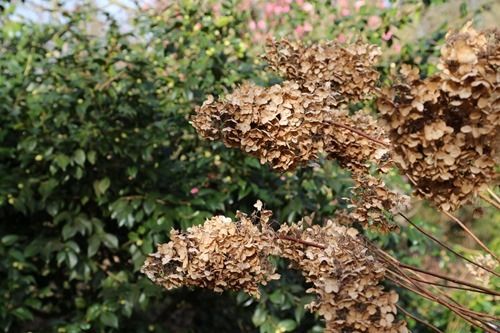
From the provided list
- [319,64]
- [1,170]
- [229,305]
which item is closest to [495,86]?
[319,64]

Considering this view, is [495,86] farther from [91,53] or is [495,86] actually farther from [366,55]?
[91,53]

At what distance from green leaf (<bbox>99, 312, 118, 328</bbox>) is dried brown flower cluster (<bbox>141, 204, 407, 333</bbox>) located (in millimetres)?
1192

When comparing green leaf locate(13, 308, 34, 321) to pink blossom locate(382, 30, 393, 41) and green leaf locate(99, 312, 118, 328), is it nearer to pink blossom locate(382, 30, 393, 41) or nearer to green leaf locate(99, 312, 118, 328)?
green leaf locate(99, 312, 118, 328)

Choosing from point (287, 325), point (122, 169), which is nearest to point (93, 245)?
point (122, 169)

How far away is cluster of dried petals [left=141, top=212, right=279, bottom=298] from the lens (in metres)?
1.45

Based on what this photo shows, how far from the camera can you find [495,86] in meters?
1.13

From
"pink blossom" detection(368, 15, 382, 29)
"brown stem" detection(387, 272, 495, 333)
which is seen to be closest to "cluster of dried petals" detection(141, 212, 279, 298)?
"brown stem" detection(387, 272, 495, 333)

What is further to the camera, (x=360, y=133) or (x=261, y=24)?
(x=261, y=24)

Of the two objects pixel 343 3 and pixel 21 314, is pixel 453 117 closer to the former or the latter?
pixel 21 314

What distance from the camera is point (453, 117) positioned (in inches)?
47.0

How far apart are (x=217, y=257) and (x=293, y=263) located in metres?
0.19

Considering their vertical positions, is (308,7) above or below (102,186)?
above

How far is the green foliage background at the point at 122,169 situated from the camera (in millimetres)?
2715

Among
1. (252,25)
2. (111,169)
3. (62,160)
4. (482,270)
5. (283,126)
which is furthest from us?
(252,25)
